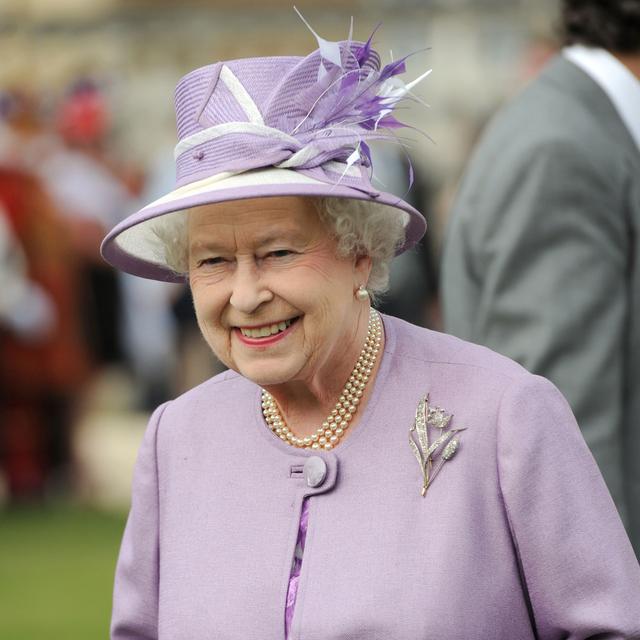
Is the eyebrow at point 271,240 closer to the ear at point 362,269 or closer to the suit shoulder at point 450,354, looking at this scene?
the ear at point 362,269

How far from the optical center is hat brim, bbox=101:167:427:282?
2.87 meters

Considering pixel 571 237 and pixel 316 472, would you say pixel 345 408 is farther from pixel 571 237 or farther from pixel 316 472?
pixel 571 237

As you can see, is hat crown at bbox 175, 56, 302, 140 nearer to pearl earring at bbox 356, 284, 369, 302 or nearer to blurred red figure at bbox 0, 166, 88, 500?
pearl earring at bbox 356, 284, 369, 302

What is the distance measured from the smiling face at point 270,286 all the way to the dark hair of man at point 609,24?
1177 mm

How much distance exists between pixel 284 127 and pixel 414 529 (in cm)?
78

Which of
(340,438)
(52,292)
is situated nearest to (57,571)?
(52,292)

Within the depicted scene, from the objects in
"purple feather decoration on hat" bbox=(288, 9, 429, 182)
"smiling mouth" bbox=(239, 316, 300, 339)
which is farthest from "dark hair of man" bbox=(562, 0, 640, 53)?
"smiling mouth" bbox=(239, 316, 300, 339)

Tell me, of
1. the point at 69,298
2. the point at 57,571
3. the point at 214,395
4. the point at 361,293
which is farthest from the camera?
the point at 69,298

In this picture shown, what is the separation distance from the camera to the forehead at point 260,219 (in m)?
2.94

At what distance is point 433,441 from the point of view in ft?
9.78

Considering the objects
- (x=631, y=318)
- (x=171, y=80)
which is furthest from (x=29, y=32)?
(x=631, y=318)

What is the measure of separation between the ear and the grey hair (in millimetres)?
12

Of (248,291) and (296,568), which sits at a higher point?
(248,291)

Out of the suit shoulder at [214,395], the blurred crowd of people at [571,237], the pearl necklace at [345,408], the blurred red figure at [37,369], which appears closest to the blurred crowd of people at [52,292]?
the blurred red figure at [37,369]
